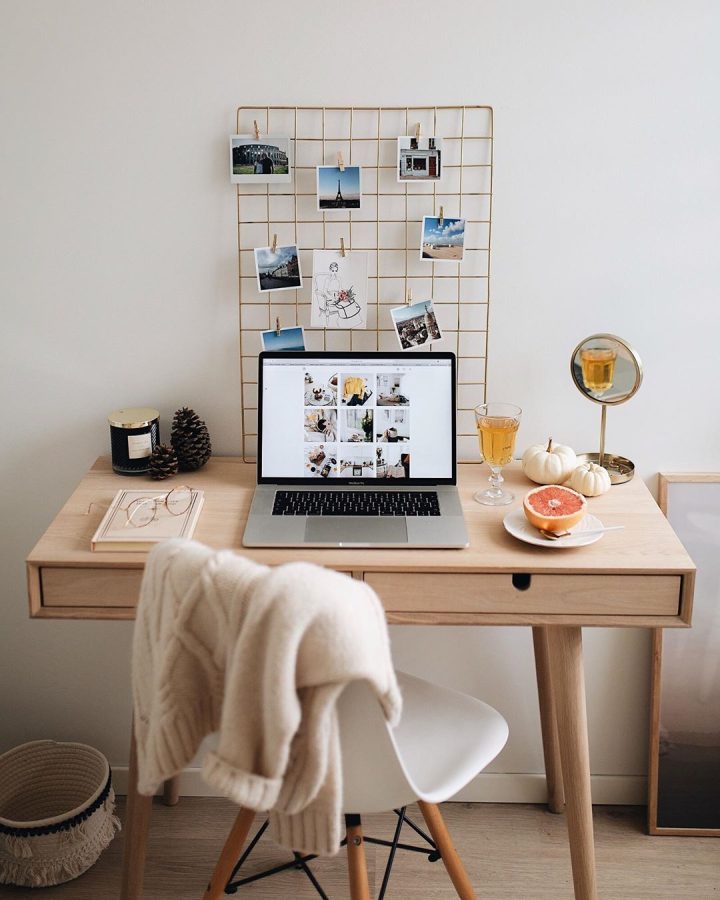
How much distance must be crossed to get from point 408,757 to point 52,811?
1093mm

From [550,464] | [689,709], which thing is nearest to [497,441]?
[550,464]

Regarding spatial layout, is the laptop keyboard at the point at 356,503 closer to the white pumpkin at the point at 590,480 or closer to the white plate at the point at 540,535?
the white plate at the point at 540,535

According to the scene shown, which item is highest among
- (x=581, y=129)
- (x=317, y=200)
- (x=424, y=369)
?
(x=581, y=129)

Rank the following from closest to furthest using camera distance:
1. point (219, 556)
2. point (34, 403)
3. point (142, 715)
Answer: point (219, 556) < point (142, 715) < point (34, 403)

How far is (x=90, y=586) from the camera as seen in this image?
1.66 metres

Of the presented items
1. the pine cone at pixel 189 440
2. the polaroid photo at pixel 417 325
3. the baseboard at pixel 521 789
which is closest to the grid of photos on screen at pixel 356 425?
the polaroid photo at pixel 417 325

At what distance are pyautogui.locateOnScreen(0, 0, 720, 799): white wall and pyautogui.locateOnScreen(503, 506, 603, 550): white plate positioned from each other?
0.34m

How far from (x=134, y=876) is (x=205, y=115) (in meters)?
1.45

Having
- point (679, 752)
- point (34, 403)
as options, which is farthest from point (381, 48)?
point (679, 752)

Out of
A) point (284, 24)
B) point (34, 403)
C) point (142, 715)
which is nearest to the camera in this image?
point (142, 715)

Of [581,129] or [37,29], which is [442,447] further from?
[37,29]

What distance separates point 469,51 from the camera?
183 cm

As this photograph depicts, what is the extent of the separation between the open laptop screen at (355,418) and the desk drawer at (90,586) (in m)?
0.36

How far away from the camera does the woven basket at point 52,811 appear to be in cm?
197
